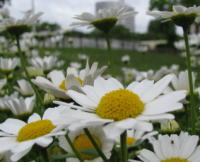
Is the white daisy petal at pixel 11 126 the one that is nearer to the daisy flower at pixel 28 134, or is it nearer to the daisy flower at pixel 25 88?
the daisy flower at pixel 28 134

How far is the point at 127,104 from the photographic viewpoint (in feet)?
2.13

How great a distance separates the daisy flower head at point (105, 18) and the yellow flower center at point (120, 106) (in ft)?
1.87

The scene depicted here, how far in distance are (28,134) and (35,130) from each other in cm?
2

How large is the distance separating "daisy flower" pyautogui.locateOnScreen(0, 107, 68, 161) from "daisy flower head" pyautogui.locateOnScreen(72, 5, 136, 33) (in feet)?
1.61

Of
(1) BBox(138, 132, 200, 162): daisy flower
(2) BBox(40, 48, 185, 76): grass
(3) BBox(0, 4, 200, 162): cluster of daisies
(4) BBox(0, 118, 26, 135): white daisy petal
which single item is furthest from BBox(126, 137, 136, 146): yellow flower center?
(2) BBox(40, 48, 185, 76): grass

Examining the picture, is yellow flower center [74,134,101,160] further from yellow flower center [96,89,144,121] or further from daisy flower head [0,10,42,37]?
daisy flower head [0,10,42,37]

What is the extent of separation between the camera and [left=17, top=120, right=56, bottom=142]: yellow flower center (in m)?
0.71

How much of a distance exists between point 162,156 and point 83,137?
0.18 meters

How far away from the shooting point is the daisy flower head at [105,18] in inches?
48.2

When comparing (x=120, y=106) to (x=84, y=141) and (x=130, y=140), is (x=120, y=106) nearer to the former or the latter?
(x=84, y=141)

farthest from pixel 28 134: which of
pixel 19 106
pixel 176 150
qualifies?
pixel 19 106

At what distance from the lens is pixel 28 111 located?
1.29 meters

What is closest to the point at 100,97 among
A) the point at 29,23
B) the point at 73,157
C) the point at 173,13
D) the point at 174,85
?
the point at 73,157

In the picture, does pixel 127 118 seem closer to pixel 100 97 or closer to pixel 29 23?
pixel 100 97
